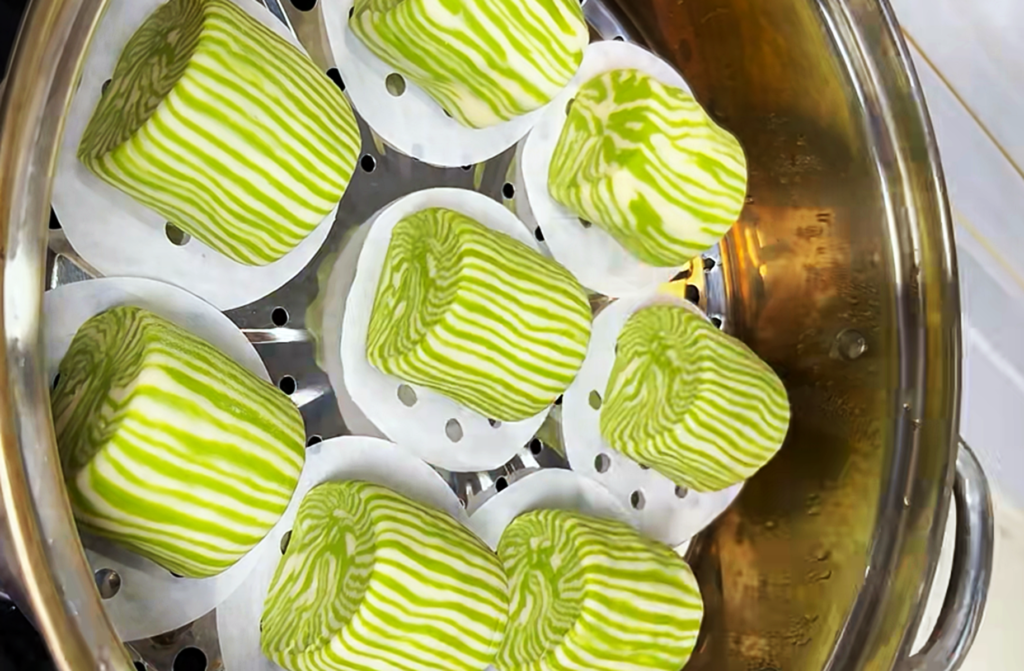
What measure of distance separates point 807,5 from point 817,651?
0.51 metres

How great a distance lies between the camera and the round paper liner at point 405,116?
2.23ft

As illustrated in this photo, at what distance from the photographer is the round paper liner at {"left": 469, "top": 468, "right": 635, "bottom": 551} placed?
2.42 feet

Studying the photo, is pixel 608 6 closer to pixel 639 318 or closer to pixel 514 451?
pixel 639 318

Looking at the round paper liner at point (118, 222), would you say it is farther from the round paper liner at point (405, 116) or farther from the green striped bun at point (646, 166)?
the green striped bun at point (646, 166)

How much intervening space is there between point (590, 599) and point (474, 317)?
0.21 metres

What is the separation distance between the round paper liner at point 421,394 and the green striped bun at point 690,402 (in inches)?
3.1

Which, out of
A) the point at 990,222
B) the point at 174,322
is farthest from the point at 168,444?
the point at 990,222

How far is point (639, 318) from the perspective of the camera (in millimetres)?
823

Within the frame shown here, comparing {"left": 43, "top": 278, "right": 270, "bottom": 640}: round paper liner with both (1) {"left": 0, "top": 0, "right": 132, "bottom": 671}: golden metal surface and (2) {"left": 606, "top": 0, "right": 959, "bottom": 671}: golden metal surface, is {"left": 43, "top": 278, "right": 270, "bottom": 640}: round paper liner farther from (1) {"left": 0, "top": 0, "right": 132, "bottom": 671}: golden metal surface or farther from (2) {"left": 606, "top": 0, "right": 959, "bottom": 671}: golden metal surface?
(2) {"left": 606, "top": 0, "right": 959, "bottom": 671}: golden metal surface

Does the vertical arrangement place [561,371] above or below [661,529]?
above

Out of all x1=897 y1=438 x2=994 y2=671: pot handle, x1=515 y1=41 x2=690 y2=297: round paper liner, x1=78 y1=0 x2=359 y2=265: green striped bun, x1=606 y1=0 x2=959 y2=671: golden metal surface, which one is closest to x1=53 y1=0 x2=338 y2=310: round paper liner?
x1=78 y1=0 x2=359 y2=265: green striped bun

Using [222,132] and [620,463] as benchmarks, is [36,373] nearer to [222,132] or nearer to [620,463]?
[222,132]

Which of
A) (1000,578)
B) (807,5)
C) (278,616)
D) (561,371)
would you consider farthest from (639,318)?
(1000,578)

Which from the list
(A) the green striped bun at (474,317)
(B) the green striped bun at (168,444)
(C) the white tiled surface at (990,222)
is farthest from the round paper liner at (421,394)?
(C) the white tiled surface at (990,222)
